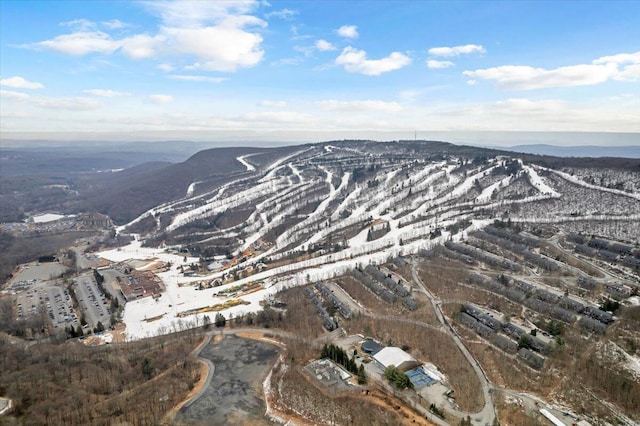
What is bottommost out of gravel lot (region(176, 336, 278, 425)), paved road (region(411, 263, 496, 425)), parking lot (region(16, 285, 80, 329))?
parking lot (region(16, 285, 80, 329))

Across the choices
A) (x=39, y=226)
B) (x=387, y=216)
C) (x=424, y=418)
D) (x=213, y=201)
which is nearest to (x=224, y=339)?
(x=424, y=418)

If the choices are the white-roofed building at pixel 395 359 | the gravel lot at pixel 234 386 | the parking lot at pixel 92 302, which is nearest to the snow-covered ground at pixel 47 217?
the parking lot at pixel 92 302

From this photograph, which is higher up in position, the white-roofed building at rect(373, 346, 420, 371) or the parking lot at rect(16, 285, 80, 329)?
the white-roofed building at rect(373, 346, 420, 371)

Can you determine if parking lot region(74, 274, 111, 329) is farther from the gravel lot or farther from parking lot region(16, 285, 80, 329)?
the gravel lot

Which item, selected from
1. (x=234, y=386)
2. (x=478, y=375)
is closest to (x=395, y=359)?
(x=478, y=375)

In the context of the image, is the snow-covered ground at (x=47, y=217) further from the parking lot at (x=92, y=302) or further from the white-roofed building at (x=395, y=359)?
the white-roofed building at (x=395, y=359)

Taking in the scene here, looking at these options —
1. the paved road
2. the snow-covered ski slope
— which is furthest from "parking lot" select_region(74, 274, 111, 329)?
the paved road

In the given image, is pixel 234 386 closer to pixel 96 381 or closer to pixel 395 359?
pixel 96 381
